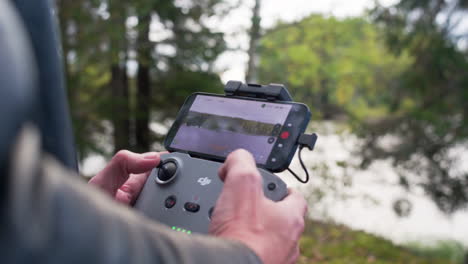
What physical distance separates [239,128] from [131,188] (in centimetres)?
33

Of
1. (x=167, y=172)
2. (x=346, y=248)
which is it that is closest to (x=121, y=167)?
(x=167, y=172)

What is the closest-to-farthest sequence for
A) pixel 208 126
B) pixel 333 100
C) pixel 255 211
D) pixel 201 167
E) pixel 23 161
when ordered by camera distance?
pixel 23 161 → pixel 255 211 → pixel 201 167 → pixel 208 126 → pixel 333 100

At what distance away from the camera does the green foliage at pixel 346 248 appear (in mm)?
5621

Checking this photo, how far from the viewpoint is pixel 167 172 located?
4.00 ft

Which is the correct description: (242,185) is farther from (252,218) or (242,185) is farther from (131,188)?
(131,188)

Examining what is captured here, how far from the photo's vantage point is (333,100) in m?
22.1

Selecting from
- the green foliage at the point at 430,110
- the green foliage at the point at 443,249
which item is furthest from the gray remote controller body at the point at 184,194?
the green foliage at the point at 443,249

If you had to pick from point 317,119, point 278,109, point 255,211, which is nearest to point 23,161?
point 255,211

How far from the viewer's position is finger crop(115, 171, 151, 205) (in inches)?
48.4

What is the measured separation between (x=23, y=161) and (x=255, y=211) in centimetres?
45

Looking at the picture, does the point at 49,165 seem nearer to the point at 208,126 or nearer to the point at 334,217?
the point at 208,126

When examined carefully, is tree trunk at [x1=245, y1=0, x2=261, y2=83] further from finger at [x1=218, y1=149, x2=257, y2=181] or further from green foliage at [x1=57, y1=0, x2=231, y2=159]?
finger at [x1=218, y1=149, x2=257, y2=181]

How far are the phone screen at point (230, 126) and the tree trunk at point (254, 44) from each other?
17.8 feet

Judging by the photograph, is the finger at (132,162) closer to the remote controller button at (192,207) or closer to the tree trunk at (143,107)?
the remote controller button at (192,207)
